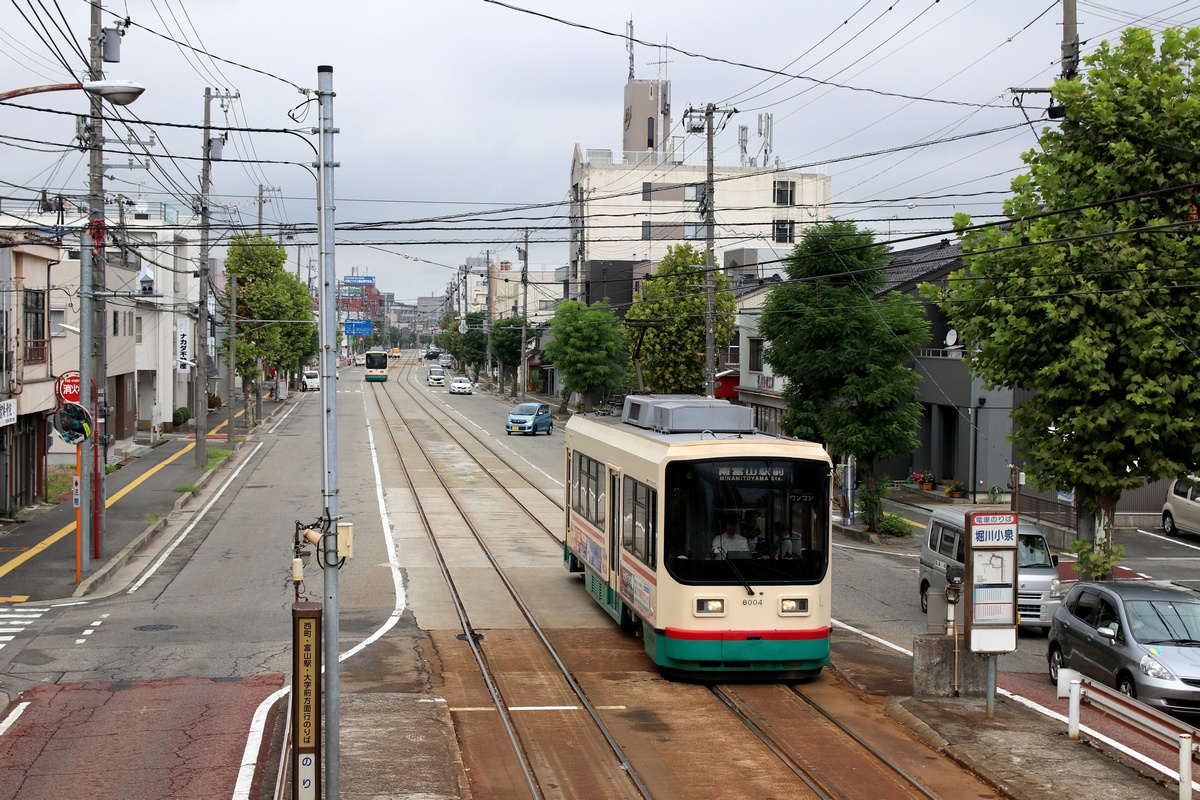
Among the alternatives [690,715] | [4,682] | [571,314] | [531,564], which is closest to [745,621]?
[690,715]

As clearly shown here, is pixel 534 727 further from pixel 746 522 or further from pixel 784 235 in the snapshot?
pixel 784 235

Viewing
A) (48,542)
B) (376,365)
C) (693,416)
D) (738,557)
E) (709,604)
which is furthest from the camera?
(376,365)

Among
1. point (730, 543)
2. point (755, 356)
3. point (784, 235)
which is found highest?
point (784, 235)

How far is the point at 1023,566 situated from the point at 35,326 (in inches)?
980

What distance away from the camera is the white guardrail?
9.98 metres

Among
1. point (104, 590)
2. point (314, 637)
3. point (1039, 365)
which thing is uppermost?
point (1039, 365)

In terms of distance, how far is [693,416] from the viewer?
53.0 feet

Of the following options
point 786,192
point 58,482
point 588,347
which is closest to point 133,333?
point 58,482

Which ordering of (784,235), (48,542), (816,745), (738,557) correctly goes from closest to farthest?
1. (816,745)
2. (738,557)
3. (48,542)
4. (784,235)

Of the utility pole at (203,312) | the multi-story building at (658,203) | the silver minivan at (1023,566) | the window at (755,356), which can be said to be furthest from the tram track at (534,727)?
Result: the multi-story building at (658,203)

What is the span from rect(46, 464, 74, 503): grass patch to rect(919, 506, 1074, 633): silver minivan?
23613 millimetres

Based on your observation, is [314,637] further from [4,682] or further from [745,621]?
[4,682]

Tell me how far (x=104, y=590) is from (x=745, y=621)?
1362cm

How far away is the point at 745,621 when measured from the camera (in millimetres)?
13984
